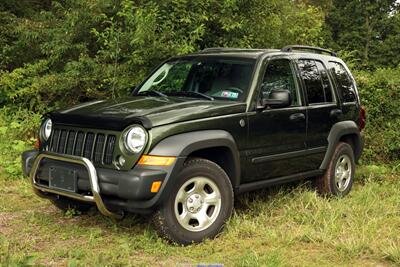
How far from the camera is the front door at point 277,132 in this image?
5281 mm

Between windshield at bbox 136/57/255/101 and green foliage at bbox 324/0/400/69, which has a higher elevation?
green foliage at bbox 324/0/400/69

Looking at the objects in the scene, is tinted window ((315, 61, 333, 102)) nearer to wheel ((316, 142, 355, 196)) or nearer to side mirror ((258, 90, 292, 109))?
wheel ((316, 142, 355, 196))

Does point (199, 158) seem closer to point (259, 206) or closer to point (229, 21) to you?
point (259, 206)

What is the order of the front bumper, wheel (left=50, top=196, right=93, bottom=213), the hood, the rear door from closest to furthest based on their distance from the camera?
the front bumper < the hood < wheel (left=50, top=196, right=93, bottom=213) < the rear door

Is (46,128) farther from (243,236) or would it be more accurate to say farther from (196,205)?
(243,236)

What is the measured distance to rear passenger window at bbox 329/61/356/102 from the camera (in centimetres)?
673

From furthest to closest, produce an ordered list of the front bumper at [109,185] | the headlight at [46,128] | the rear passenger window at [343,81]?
1. the rear passenger window at [343,81]
2. the headlight at [46,128]
3. the front bumper at [109,185]

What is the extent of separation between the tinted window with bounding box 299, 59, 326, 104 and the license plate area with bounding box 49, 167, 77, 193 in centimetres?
285

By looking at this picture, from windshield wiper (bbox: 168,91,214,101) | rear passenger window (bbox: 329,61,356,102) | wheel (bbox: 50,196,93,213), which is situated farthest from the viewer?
rear passenger window (bbox: 329,61,356,102)

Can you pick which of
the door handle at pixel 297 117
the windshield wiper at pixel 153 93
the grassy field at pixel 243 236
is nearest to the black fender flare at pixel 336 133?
the grassy field at pixel 243 236

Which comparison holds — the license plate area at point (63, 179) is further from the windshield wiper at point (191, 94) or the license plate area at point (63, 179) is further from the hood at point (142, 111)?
the windshield wiper at point (191, 94)

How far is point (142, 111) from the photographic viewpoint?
15.5 feet

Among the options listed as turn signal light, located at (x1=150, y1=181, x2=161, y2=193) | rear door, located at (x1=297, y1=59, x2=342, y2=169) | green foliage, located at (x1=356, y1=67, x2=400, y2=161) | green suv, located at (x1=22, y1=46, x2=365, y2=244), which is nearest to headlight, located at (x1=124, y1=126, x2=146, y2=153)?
green suv, located at (x1=22, y1=46, x2=365, y2=244)

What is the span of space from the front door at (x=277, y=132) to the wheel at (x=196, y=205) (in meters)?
0.49
